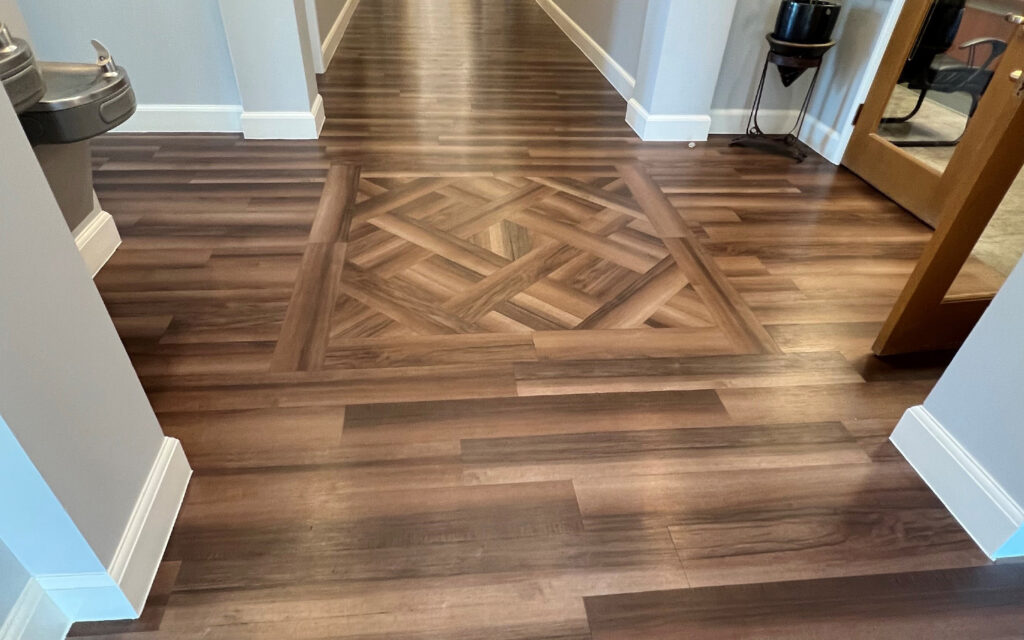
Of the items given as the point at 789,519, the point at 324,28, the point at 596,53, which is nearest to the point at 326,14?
the point at 324,28

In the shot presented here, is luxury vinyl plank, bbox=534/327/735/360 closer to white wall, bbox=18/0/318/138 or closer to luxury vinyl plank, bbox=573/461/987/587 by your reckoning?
luxury vinyl plank, bbox=573/461/987/587

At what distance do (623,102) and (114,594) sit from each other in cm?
371

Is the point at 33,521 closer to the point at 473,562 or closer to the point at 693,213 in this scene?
the point at 473,562

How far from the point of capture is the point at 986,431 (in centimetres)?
127


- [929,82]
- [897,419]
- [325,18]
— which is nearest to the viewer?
[897,419]

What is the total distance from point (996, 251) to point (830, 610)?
1110 mm

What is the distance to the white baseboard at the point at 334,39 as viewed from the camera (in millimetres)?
4107

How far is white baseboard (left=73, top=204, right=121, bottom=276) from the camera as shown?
194cm

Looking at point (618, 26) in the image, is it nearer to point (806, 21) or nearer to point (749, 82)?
point (749, 82)

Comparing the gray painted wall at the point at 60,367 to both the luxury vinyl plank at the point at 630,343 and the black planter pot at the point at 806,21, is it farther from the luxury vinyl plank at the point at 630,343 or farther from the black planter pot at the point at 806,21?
the black planter pot at the point at 806,21

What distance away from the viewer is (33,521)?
924 millimetres

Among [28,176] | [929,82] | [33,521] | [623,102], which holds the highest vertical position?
[28,176]

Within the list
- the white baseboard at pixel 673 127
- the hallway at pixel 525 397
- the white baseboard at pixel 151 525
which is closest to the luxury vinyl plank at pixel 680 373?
the hallway at pixel 525 397

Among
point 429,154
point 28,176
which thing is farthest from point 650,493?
point 429,154
